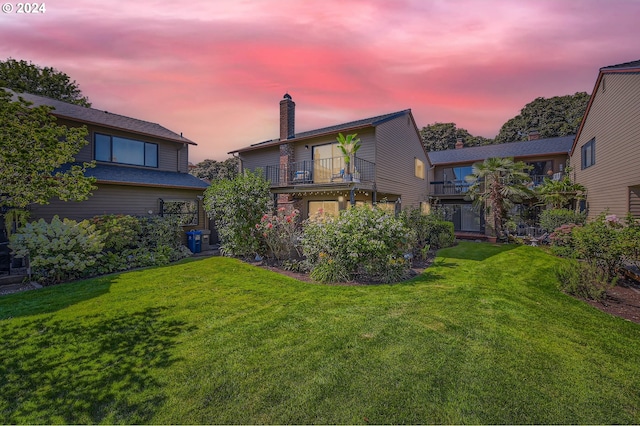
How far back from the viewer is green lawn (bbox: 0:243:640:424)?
2.77 m

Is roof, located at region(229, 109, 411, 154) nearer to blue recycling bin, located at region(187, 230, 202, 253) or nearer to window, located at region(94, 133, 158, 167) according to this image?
window, located at region(94, 133, 158, 167)

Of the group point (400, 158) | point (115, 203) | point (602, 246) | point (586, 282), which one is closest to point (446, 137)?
point (400, 158)

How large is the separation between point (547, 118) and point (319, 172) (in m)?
43.4

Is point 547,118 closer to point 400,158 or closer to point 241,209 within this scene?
point 400,158

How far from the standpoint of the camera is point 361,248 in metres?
7.45

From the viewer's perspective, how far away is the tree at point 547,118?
122 ft

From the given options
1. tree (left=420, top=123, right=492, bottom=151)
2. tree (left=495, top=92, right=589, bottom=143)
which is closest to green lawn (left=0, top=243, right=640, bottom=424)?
tree (left=495, top=92, right=589, bottom=143)

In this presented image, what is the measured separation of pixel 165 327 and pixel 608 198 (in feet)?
52.5

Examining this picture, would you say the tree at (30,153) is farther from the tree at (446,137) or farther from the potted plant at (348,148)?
the tree at (446,137)

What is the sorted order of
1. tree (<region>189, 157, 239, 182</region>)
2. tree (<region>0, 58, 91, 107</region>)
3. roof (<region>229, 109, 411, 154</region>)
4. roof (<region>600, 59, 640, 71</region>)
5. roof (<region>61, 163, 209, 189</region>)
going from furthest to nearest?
1. tree (<region>189, 157, 239, 182</region>)
2. tree (<region>0, 58, 91, 107</region>)
3. roof (<region>229, 109, 411, 154</region>)
4. roof (<region>61, 163, 209, 189</region>)
5. roof (<region>600, 59, 640, 71</region>)

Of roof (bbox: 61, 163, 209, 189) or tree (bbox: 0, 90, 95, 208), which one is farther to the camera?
roof (bbox: 61, 163, 209, 189)

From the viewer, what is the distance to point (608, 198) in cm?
1120

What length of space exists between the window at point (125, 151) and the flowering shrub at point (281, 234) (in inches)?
352

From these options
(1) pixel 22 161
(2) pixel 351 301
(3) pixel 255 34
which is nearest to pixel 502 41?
(3) pixel 255 34
